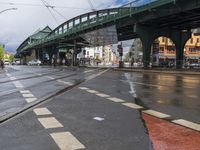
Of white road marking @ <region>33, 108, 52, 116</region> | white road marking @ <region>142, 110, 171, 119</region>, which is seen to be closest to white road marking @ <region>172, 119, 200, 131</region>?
white road marking @ <region>142, 110, 171, 119</region>

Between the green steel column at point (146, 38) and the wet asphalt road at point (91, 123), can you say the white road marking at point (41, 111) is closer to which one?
the wet asphalt road at point (91, 123)

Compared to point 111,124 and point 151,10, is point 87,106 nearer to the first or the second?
point 111,124

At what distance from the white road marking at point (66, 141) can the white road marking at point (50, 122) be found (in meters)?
0.77

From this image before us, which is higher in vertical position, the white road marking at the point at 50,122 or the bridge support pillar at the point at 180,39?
the bridge support pillar at the point at 180,39

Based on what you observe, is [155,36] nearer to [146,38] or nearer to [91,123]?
[146,38]

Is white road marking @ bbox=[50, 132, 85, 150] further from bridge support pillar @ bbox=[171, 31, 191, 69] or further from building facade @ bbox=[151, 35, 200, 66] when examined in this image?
building facade @ bbox=[151, 35, 200, 66]

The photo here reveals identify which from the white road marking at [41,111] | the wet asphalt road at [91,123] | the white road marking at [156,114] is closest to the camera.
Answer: the wet asphalt road at [91,123]

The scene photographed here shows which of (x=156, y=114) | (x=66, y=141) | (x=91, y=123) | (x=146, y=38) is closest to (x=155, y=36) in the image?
(x=146, y=38)

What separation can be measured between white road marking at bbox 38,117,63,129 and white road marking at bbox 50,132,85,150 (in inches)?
30.2

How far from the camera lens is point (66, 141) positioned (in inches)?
260

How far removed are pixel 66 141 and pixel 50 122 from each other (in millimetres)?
1941

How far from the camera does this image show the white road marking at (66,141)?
6.20 meters

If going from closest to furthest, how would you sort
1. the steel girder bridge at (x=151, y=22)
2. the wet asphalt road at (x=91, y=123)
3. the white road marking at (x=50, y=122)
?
1. the wet asphalt road at (x=91, y=123)
2. the white road marking at (x=50, y=122)
3. the steel girder bridge at (x=151, y=22)

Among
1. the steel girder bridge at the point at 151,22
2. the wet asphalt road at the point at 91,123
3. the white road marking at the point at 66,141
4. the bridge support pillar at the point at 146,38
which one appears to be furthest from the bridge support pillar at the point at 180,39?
the white road marking at the point at 66,141
